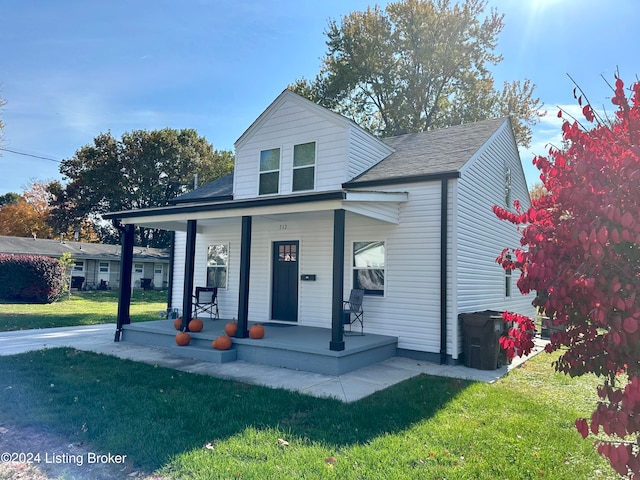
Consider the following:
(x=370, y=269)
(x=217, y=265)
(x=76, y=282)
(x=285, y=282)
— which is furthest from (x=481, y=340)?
(x=76, y=282)

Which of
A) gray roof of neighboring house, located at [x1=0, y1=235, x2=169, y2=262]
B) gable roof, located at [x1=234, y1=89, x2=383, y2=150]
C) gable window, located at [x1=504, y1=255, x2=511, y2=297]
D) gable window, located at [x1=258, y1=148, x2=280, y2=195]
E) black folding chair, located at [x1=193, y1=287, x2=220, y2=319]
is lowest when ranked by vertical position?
black folding chair, located at [x1=193, y1=287, x2=220, y2=319]

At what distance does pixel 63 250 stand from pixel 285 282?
25693mm

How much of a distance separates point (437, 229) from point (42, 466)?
7.09 m

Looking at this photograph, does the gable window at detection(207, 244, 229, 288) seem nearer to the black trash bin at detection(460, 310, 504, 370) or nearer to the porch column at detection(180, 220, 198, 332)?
the porch column at detection(180, 220, 198, 332)

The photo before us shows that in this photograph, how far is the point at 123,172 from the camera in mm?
33469

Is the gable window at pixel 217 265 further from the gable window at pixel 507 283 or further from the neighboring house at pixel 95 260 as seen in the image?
the neighboring house at pixel 95 260

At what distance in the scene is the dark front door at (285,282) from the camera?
10.4m

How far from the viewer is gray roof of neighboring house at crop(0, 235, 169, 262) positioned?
26.9m

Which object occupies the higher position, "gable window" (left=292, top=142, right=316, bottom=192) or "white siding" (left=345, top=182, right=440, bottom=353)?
"gable window" (left=292, top=142, right=316, bottom=192)

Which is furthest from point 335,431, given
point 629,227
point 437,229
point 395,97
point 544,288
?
point 395,97

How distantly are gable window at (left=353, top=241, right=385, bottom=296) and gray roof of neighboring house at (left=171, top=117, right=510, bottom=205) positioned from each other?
4.75ft

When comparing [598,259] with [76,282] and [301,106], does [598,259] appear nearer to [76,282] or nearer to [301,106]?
[301,106]

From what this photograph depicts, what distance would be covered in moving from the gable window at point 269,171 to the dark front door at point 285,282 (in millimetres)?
1480

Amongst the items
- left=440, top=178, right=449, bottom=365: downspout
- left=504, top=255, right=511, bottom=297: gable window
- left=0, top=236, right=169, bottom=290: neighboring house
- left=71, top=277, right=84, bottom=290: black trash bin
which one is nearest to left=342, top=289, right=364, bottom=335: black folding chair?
left=440, top=178, right=449, bottom=365: downspout
